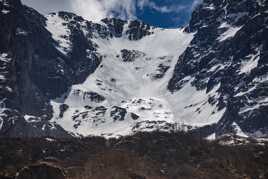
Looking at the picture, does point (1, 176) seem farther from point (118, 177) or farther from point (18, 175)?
point (118, 177)

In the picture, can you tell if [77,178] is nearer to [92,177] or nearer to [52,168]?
[92,177]

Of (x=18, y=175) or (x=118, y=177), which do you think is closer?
(x=18, y=175)

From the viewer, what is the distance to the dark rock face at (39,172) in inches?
3562

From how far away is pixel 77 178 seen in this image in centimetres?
19638

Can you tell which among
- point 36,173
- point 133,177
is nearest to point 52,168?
point 36,173

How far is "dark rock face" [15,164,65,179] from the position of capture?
9046 cm

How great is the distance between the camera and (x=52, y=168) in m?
91.4

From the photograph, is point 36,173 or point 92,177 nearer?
point 36,173

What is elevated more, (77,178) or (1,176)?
(77,178)

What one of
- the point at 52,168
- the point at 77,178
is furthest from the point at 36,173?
the point at 77,178

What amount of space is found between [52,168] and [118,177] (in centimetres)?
10919

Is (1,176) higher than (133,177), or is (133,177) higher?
(133,177)

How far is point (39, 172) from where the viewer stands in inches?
3570

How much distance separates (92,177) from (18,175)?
111 m
